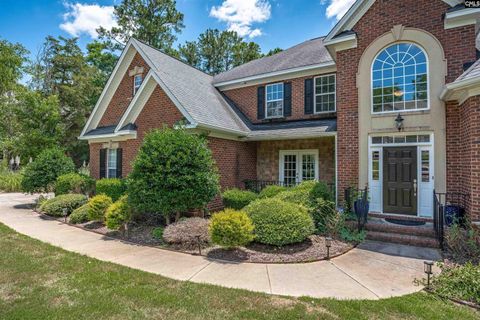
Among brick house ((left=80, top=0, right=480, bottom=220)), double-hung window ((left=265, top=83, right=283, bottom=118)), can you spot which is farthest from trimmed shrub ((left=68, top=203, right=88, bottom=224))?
double-hung window ((left=265, top=83, right=283, bottom=118))

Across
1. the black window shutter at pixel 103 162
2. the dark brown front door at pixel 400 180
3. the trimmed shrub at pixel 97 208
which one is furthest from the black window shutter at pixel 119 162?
the dark brown front door at pixel 400 180

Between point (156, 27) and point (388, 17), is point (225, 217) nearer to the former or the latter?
point (388, 17)

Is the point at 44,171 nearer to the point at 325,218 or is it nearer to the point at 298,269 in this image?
the point at 325,218

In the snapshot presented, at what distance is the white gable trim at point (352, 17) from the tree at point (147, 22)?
85.5ft

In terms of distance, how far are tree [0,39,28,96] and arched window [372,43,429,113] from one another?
781 inches

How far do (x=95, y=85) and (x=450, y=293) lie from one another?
3434 cm

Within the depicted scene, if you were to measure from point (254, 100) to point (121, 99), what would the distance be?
7.31 meters

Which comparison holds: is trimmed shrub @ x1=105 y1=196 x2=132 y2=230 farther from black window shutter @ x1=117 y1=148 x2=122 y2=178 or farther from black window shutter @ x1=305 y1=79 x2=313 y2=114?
black window shutter @ x1=305 y1=79 x2=313 y2=114

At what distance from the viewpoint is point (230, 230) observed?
6137 mm

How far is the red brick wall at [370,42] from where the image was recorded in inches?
318

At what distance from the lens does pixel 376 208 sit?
896cm

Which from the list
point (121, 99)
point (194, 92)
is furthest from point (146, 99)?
point (121, 99)

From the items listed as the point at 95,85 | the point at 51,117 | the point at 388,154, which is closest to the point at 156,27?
Result: the point at 95,85

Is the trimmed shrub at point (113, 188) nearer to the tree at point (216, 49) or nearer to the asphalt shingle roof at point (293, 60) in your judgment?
the asphalt shingle roof at point (293, 60)
